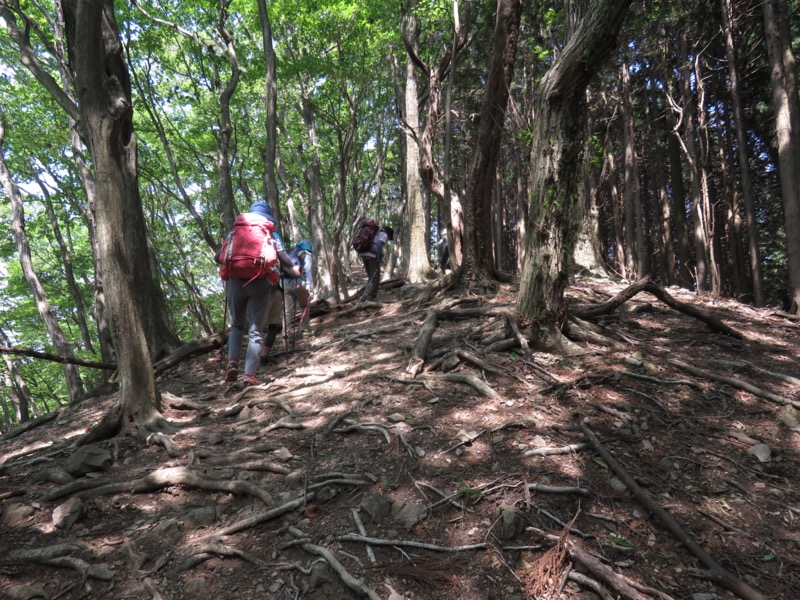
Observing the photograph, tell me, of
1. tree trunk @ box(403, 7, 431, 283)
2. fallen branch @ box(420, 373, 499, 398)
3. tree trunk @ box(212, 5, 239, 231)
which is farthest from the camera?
tree trunk @ box(403, 7, 431, 283)

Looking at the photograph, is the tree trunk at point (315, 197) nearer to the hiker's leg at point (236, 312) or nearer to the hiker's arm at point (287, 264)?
the hiker's arm at point (287, 264)

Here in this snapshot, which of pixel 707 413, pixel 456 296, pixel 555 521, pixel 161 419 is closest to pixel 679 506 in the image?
pixel 555 521

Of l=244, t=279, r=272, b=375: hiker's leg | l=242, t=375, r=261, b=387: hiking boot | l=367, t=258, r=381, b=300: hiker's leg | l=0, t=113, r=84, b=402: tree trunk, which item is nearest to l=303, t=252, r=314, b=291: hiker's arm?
l=367, t=258, r=381, b=300: hiker's leg

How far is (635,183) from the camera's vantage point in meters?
14.5

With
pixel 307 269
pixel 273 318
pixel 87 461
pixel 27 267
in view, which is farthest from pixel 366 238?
pixel 27 267

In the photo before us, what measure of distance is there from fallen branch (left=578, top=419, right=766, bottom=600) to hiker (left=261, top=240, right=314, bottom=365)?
3997 millimetres

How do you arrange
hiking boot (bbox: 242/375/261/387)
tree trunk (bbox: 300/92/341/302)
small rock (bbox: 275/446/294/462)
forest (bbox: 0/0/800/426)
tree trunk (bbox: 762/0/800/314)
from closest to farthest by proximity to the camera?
1. small rock (bbox: 275/446/294/462)
2. forest (bbox: 0/0/800/426)
3. hiking boot (bbox: 242/375/261/387)
4. tree trunk (bbox: 762/0/800/314)
5. tree trunk (bbox: 300/92/341/302)

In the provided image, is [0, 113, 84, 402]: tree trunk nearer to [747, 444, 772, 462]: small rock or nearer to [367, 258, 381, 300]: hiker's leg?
[367, 258, 381, 300]: hiker's leg

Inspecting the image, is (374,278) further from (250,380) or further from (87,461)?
(87,461)

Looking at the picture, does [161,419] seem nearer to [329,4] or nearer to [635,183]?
[329,4]

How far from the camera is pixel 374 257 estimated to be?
889 cm

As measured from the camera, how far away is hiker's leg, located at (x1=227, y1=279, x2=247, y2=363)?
4.98 m

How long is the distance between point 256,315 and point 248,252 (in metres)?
0.78

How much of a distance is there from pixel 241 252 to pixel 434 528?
3.69m
